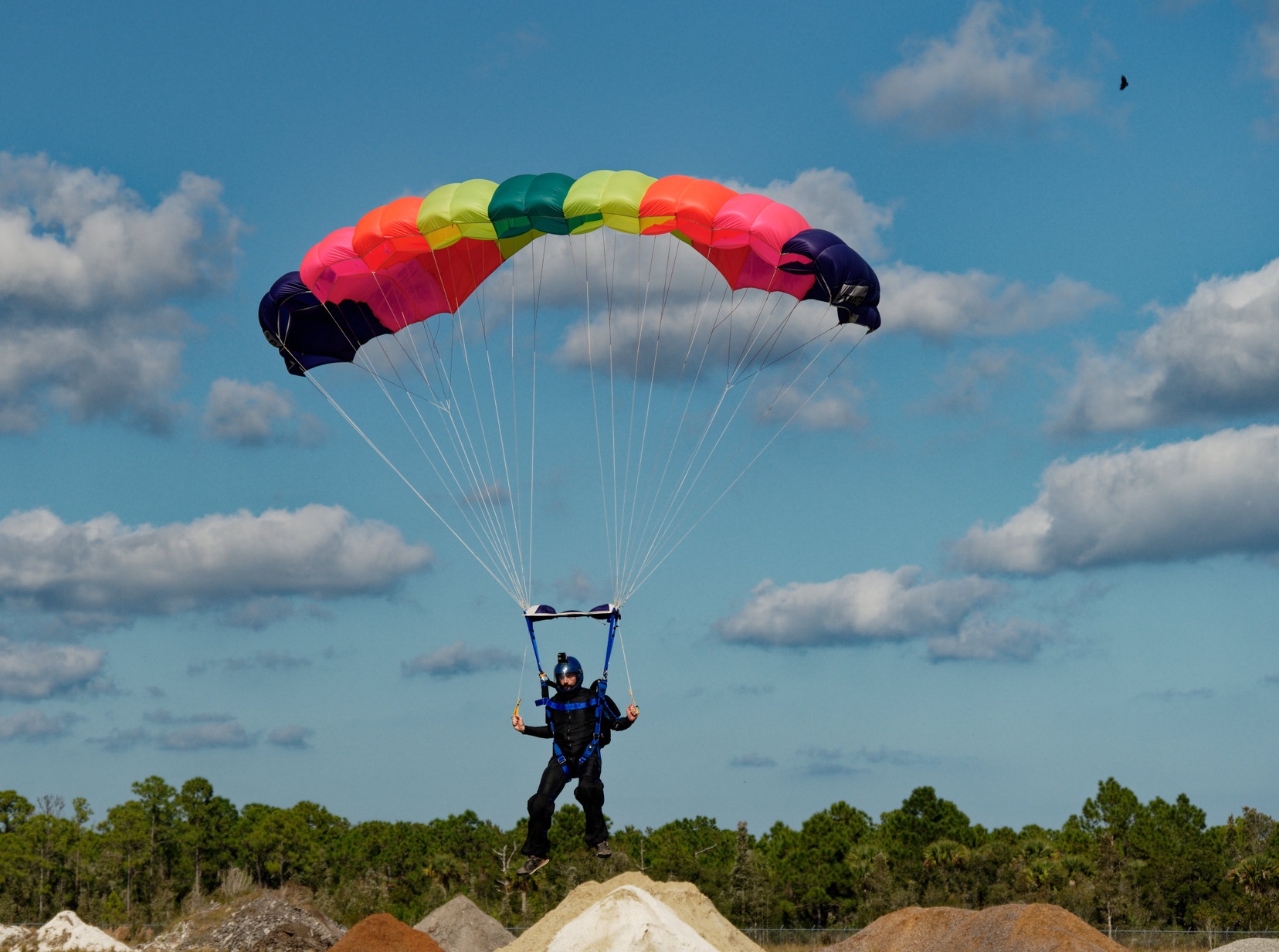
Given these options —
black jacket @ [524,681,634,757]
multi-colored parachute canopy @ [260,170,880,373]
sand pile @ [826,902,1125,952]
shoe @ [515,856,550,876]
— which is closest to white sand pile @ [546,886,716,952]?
shoe @ [515,856,550,876]

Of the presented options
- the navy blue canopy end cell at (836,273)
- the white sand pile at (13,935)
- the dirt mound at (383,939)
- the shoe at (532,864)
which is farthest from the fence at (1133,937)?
the navy blue canopy end cell at (836,273)

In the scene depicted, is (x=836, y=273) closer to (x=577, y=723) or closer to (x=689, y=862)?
(x=577, y=723)

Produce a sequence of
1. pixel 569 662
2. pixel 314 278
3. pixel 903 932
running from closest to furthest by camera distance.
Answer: pixel 569 662 → pixel 314 278 → pixel 903 932

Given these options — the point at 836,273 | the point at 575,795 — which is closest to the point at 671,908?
the point at 575,795

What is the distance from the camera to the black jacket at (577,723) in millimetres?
15656

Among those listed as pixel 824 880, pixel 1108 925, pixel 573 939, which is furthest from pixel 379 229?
pixel 824 880

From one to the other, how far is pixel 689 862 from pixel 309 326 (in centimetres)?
4025

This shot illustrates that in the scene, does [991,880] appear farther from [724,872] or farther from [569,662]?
[569,662]

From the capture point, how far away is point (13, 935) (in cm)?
3180

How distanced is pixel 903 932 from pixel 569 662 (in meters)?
16.1

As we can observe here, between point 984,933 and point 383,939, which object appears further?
point 383,939

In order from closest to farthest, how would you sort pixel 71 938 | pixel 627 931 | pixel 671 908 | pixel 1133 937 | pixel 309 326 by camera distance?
pixel 627 931 < pixel 309 326 < pixel 671 908 < pixel 71 938 < pixel 1133 937

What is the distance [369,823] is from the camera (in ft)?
242

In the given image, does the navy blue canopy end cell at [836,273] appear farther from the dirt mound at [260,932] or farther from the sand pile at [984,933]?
the dirt mound at [260,932]
